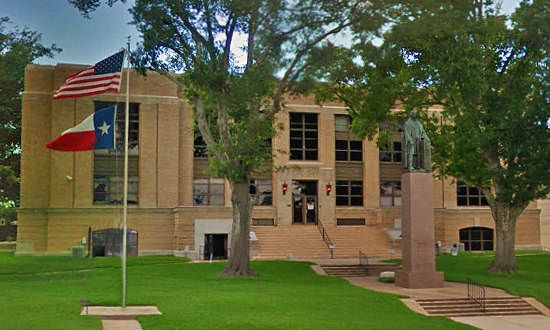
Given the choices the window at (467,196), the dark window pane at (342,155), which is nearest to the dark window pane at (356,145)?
the dark window pane at (342,155)

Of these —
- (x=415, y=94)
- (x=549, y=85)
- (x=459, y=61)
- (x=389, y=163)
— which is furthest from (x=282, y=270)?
(x=389, y=163)

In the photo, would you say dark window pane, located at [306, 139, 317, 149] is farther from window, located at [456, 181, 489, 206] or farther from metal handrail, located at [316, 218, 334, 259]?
window, located at [456, 181, 489, 206]

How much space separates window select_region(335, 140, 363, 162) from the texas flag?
1303 inches

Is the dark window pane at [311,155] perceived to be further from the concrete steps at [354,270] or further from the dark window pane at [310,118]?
the concrete steps at [354,270]

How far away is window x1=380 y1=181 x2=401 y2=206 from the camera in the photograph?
175ft

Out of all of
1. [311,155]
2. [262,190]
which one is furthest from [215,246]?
[311,155]

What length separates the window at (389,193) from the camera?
53.3 m

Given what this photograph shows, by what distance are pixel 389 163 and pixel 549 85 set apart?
2115 cm

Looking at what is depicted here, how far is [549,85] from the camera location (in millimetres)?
33219

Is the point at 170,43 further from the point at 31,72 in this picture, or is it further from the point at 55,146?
the point at 31,72

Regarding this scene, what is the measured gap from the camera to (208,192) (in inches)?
1948

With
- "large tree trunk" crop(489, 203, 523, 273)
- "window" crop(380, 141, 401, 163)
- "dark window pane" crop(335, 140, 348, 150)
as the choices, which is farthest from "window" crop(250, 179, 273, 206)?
"large tree trunk" crop(489, 203, 523, 273)

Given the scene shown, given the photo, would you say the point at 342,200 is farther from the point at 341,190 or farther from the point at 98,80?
the point at 98,80

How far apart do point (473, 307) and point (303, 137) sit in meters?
27.0
